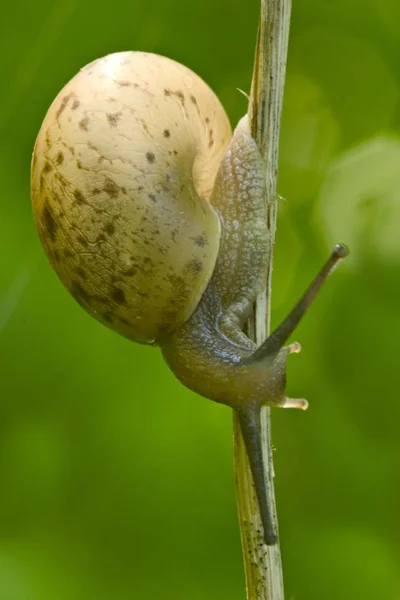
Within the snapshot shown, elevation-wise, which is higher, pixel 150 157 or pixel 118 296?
pixel 150 157

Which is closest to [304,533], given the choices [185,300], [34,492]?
[34,492]

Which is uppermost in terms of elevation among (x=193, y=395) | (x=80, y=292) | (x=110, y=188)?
(x=110, y=188)

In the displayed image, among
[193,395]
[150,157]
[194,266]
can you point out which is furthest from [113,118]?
[193,395]

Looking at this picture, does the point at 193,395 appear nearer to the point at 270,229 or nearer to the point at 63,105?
the point at 270,229

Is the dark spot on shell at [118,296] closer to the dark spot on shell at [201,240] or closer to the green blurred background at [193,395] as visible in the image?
the dark spot on shell at [201,240]

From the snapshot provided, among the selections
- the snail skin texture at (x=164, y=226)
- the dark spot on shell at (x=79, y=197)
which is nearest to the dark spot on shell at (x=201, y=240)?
the snail skin texture at (x=164, y=226)

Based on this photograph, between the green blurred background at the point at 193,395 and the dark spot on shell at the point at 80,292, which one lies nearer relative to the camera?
the dark spot on shell at the point at 80,292

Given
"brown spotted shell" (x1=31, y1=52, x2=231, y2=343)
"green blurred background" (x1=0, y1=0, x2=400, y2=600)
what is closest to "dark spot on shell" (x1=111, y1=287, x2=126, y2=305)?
"brown spotted shell" (x1=31, y1=52, x2=231, y2=343)
